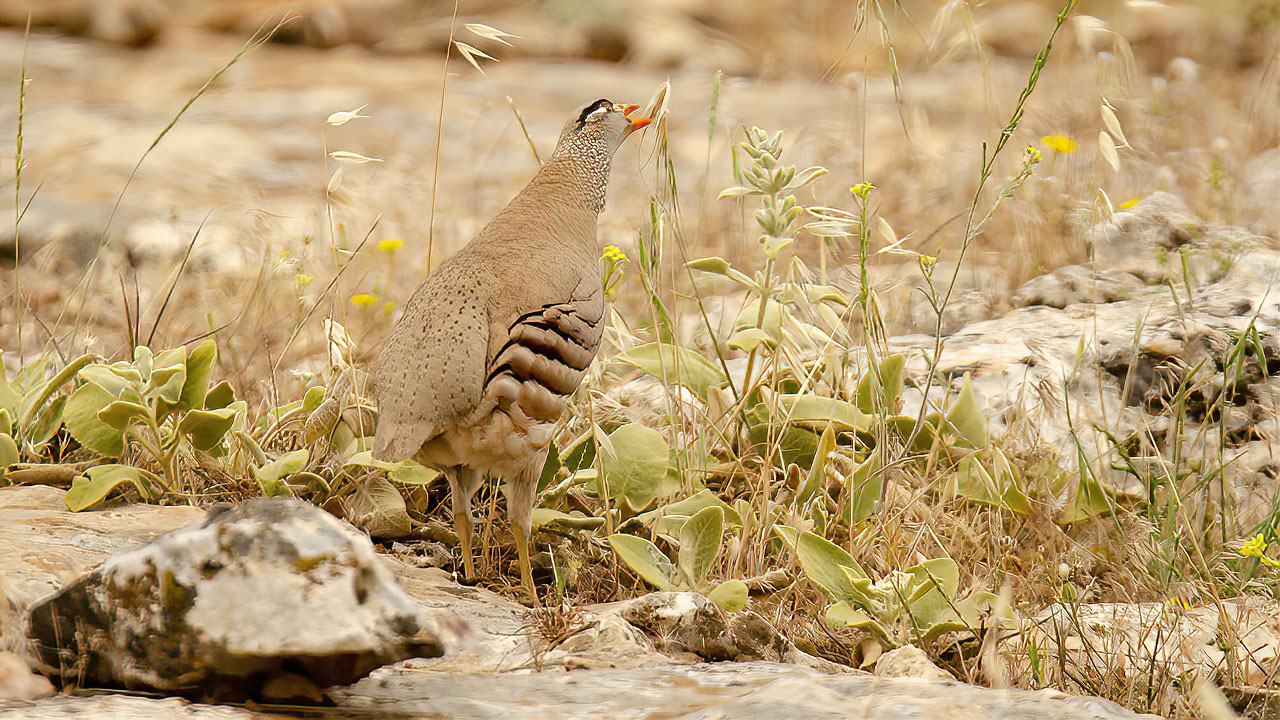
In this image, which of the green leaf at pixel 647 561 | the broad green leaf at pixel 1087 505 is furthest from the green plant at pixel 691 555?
the broad green leaf at pixel 1087 505

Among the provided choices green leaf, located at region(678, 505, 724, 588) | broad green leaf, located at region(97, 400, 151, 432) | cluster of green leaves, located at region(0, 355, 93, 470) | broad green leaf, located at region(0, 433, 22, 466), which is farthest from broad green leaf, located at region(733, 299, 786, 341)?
broad green leaf, located at region(0, 433, 22, 466)

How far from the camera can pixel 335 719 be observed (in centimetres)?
184

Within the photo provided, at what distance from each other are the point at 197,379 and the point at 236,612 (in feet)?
5.17

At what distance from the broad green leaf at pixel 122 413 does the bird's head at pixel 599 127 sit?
1.53 metres

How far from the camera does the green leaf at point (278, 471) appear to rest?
3.23 m

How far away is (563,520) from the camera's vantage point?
334 centimetres

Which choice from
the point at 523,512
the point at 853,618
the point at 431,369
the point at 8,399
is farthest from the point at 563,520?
the point at 8,399

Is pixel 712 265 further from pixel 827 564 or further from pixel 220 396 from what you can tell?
pixel 220 396

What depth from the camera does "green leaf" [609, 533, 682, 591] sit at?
115 inches

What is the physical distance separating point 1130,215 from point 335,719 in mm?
4474

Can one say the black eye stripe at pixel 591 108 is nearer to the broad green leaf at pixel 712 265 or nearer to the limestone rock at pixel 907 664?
the broad green leaf at pixel 712 265

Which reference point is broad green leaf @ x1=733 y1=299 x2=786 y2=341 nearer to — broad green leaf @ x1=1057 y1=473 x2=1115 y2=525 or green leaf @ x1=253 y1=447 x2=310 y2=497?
broad green leaf @ x1=1057 y1=473 x2=1115 y2=525

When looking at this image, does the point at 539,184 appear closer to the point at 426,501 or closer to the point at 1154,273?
the point at 426,501

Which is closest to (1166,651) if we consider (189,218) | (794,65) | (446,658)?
(446,658)
